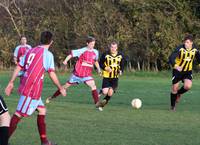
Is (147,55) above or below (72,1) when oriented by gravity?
below

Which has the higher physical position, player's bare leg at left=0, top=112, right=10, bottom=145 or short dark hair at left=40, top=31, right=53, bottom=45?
short dark hair at left=40, top=31, right=53, bottom=45

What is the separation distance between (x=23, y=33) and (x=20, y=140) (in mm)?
32363

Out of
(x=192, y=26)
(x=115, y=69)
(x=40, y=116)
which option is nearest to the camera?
(x=40, y=116)

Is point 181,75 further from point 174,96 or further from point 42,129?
point 42,129

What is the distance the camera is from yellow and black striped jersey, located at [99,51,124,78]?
49.2 ft

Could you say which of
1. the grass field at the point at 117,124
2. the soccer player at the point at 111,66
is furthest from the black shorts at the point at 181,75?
the soccer player at the point at 111,66

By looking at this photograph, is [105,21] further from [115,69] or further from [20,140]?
[20,140]

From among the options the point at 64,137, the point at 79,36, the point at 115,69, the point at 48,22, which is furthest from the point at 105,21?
the point at 64,137

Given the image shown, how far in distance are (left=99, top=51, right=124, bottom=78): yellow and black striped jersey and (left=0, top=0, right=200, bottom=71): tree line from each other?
18721mm

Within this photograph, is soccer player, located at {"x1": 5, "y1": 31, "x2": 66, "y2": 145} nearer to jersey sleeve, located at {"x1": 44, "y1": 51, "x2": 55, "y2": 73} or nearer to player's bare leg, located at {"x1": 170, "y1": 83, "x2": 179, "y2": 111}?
jersey sleeve, located at {"x1": 44, "y1": 51, "x2": 55, "y2": 73}

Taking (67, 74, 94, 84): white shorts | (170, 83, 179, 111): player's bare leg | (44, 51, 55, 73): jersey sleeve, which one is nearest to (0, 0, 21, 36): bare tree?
(67, 74, 94, 84): white shorts

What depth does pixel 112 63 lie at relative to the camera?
49.2 feet

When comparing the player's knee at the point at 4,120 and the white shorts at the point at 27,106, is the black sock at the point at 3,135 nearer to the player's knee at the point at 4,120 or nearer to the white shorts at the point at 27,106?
the player's knee at the point at 4,120

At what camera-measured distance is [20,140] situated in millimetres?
9273
